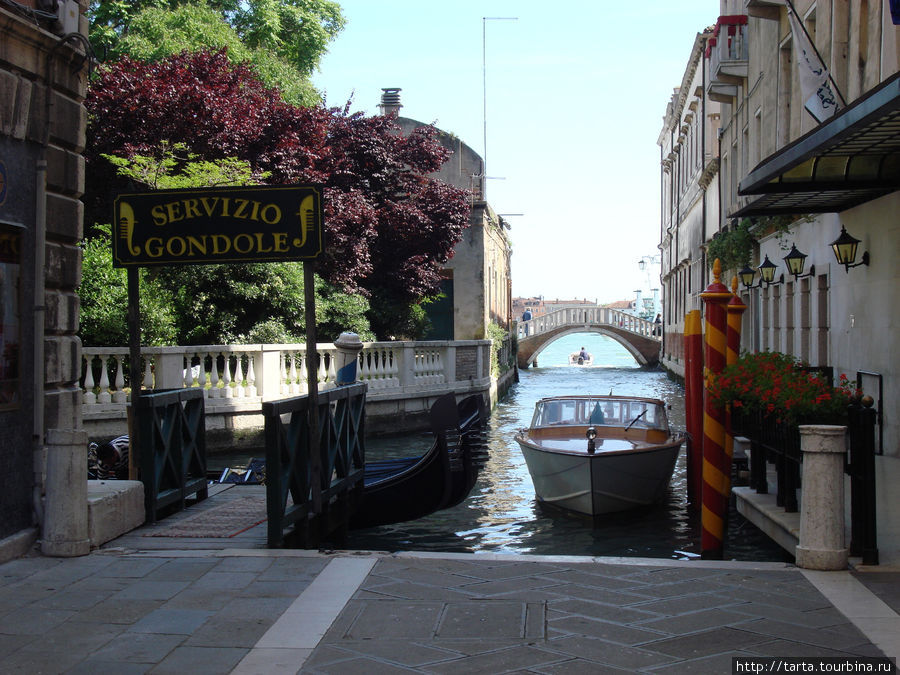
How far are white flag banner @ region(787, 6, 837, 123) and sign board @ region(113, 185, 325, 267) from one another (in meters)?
7.37

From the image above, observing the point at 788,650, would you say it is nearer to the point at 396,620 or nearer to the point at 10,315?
the point at 396,620

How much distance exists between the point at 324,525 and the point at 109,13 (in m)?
20.8

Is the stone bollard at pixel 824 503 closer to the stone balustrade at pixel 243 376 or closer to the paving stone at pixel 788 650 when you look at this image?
the paving stone at pixel 788 650

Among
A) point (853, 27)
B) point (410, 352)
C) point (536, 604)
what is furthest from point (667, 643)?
point (410, 352)

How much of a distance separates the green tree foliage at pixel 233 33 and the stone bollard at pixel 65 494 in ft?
57.7

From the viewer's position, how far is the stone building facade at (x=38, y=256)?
221 inches

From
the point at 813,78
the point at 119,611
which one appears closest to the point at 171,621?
the point at 119,611

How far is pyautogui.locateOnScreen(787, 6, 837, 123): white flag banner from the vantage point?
11.3 meters

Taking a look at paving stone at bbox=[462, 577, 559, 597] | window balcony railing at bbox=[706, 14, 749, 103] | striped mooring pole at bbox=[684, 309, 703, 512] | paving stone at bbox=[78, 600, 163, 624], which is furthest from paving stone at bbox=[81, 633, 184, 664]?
window balcony railing at bbox=[706, 14, 749, 103]

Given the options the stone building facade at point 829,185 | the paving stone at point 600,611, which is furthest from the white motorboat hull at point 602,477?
the paving stone at point 600,611

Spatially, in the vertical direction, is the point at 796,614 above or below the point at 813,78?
below

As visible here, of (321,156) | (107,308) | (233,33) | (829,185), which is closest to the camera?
(829,185)

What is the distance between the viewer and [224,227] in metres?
6.44

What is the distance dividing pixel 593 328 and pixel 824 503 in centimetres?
4664
